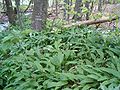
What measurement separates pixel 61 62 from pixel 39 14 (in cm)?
267

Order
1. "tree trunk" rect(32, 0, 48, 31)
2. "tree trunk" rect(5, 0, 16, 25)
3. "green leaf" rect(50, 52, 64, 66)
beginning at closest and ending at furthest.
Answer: "green leaf" rect(50, 52, 64, 66), "tree trunk" rect(32, 0, 48, 31), "tree trunk" rect(5, 0, 16, 25)

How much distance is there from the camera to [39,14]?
6660 millimetres

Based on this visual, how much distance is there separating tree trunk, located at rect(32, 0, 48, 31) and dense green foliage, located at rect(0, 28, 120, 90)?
753 millimetres

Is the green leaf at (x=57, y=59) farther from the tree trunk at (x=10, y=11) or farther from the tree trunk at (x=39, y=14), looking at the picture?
the tree trunk at (x=10, y=11)

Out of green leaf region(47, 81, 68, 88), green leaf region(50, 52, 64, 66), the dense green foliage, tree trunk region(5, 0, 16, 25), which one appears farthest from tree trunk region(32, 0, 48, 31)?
green leaf region(47, 81, 68, 88)

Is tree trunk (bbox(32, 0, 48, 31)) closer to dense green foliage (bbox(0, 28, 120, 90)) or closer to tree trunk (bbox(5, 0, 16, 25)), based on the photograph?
dense green foliage (bbox(0, 28, 120, 90))

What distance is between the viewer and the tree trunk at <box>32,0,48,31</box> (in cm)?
658

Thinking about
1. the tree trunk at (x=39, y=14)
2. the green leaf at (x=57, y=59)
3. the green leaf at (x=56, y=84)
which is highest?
the tree trunk at (x=39, y=14)

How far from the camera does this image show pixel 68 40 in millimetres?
5480

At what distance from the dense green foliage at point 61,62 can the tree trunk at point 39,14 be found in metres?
0.75

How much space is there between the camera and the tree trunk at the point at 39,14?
6577mm

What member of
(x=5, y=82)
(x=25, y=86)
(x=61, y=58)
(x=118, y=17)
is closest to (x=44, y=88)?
(x=25, y=86)

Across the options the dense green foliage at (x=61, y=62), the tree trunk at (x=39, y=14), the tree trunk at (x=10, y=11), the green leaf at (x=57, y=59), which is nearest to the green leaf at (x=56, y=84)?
the dense green foliage at (x=61, y=62)

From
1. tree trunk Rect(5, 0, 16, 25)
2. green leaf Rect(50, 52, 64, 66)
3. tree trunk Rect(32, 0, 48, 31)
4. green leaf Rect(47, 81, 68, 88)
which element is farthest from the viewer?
tree trunk Rect(5, 0, 16, 25)
